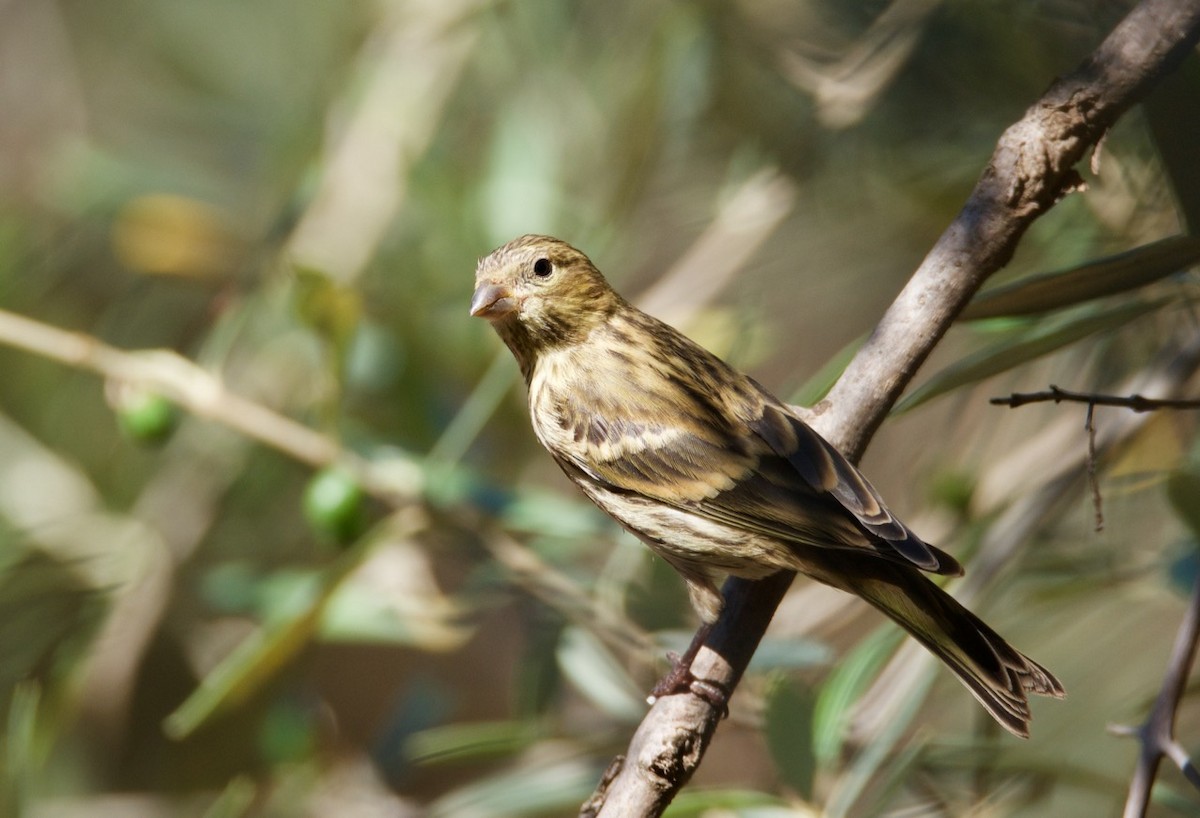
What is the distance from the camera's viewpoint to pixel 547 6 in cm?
399

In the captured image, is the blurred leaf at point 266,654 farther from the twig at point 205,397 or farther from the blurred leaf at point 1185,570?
the blurred leaf at point 1185,570

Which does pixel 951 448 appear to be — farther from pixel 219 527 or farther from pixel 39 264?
pixel 39 264

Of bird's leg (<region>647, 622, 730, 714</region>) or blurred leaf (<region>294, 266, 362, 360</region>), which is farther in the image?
blurred leaf (<region>294, 266, 362, 360</region>)

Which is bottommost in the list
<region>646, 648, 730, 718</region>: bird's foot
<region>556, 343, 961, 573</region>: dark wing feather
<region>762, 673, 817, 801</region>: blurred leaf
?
<region>646, 648, 730, 718</region>: bird's foot

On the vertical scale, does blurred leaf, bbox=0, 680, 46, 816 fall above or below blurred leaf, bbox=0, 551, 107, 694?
below

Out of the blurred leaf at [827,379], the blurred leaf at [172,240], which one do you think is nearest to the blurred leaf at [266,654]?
Answer: the blurred leaf at [827,379]

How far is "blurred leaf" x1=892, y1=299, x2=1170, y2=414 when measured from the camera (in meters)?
2.25

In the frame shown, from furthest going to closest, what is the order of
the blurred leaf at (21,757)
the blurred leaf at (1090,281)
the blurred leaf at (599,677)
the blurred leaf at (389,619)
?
the blurred leaf at (389,619), the blurred leaf at (599,677), the blurred leaf at (21,757), the blurred leaf at (1090,281)

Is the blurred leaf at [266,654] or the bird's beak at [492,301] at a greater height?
the bird's beak at [492,301]

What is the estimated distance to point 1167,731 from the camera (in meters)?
1.84

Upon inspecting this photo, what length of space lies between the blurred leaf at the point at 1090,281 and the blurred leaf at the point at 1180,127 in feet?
0.25

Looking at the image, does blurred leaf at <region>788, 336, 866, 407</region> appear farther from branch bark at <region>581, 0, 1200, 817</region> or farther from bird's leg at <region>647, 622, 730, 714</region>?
bird's leg at <region>647, 622, 730, 714</region>

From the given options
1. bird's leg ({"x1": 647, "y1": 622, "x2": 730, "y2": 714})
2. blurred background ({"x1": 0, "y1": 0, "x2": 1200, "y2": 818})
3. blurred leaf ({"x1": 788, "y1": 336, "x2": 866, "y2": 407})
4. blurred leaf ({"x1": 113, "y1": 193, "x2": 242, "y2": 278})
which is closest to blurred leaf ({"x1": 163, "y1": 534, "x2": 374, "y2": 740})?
blurred background ({"x1": 0, "y1": 0, "x2": 1200, "y2": 818})

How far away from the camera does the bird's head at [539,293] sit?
289 cm
